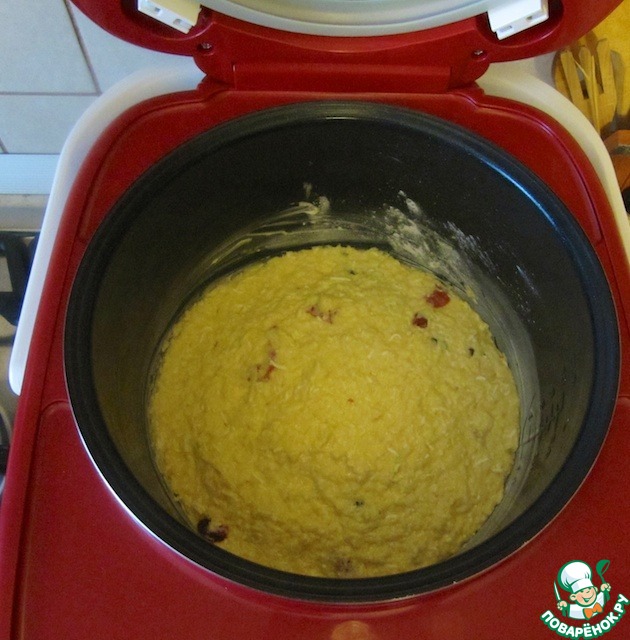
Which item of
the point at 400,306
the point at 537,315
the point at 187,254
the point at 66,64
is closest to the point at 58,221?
the point at 187,254

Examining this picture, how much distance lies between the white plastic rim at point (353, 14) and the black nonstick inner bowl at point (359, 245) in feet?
0.27

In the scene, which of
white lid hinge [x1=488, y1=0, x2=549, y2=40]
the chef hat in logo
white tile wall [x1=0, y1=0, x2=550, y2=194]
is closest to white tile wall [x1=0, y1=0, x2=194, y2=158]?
white tile wall [x1=0, y1=0, x2=550, y2=194]

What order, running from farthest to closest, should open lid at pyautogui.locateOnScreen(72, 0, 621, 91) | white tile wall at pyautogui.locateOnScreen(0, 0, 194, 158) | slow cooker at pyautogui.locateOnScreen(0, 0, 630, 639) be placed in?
white tile wall at pyautogui.locateOnScreen(0, 0, 194, 158) < open lid at pyautogui.locateOnScreen(72, 0, 621, 91) < slow cooker at pyautogui.locateOnScreen(0, 0, 630, 639)

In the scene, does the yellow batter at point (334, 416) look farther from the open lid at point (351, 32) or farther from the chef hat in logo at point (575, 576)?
the open lid at point (351, 32)

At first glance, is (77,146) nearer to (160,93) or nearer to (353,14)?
(160,93)

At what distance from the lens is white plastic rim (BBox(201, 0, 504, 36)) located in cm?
65

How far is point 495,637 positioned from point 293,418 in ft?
1.07

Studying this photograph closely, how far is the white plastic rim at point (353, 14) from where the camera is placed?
65cm

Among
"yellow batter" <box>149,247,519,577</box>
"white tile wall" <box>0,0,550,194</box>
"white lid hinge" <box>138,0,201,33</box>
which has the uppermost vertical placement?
"white tile wall" <box>0,0,550,194</box>

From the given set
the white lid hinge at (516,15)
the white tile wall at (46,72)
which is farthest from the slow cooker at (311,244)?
the white tile wall at (46,72)

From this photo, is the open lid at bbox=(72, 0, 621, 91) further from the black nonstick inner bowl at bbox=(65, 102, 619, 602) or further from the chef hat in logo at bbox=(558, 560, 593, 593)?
the chef hat in logo at bbox=(558, 560, 593, 593)

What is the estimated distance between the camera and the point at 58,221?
0.71 m

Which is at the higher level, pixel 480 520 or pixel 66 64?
pixel 66 64

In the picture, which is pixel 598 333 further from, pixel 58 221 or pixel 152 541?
pixel 58 221
